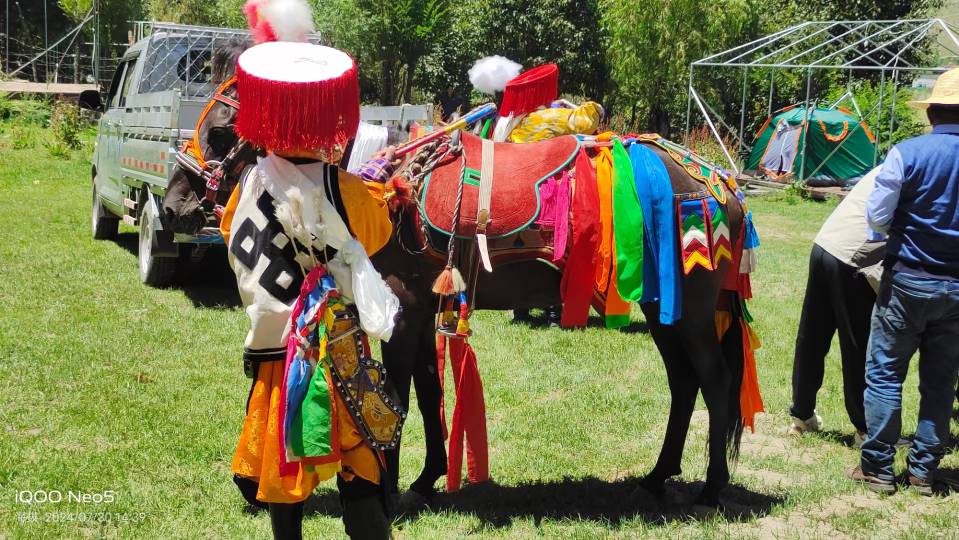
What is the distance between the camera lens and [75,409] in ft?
16.8

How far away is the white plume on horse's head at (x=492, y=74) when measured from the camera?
5.76 m

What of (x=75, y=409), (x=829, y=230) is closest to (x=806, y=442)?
(x=829, y=230)

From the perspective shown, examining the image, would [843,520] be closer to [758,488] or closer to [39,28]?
[758,488]

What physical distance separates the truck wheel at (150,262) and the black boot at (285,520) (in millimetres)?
5815

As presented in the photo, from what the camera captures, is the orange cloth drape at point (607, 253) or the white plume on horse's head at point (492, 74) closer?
the orange cloth drape at point (607, 253)

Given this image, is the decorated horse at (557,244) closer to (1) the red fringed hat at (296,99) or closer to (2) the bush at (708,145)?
(1) the red fringed hat at (296,99)

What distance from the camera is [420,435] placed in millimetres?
5215

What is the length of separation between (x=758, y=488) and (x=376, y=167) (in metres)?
2.66

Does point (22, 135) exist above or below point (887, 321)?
below

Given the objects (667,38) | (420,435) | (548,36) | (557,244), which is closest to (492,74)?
(557,244)

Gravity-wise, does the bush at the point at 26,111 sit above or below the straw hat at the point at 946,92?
below

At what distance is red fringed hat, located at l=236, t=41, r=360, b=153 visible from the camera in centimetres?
274

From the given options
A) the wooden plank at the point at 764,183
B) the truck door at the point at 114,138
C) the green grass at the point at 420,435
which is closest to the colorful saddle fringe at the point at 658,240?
the green grass at the point at 420,435

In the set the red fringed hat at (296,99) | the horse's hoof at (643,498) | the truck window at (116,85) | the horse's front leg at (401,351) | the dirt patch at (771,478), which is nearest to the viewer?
the red fringed hat at (296,99)
